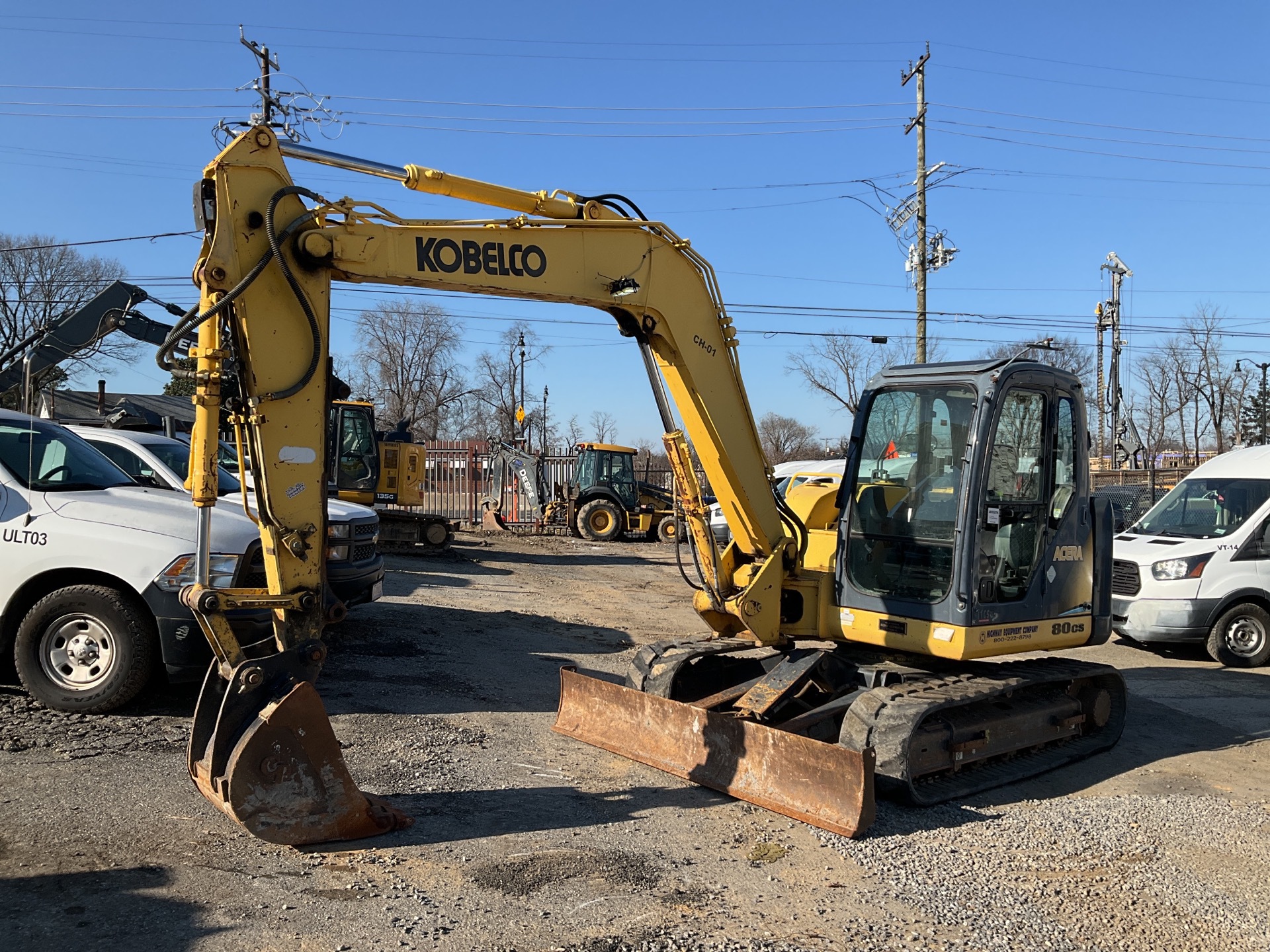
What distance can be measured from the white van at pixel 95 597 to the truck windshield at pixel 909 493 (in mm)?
4115

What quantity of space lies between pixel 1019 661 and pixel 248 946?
5752mm

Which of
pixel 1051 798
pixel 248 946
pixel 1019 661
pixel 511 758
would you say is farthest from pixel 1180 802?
pixel 248 946

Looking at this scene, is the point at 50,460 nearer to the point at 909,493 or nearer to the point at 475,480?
the point at 909,493

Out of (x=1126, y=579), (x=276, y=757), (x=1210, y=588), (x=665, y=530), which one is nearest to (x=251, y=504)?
(x=276, y=757)

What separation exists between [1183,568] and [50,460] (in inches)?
443

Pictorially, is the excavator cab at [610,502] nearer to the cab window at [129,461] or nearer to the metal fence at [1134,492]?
the metal fence at [1134,492]

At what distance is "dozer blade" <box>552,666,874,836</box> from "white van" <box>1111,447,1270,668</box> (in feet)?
21.6

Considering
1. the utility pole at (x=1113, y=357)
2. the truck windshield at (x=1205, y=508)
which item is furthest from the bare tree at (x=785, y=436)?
the truck windshield at (x=1205, y=508)

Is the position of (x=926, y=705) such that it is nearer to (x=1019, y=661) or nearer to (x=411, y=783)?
(x=1019, y=661)

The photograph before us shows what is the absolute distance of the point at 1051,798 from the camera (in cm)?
625

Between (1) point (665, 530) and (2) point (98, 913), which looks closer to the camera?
(2) point (98, 913)

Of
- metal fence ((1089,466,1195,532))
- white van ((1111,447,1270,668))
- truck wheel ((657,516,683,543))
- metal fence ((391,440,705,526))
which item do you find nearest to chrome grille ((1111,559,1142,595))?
white van ((1111,447,1270,668))

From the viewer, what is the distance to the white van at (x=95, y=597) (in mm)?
6656

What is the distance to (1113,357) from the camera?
37062 millimetres
